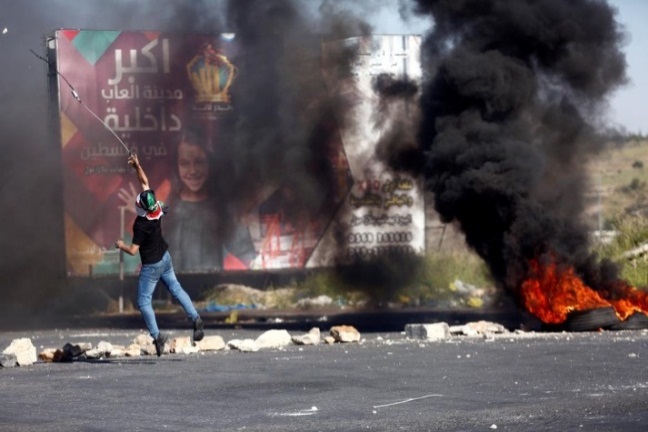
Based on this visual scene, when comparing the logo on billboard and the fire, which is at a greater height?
the logo on billboard

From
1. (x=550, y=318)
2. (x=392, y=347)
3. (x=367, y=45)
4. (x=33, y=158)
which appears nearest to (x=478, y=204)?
(x=550, y=318)

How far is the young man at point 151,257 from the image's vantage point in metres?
12.6

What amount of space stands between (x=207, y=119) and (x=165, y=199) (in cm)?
211

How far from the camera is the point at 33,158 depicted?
29484 mm

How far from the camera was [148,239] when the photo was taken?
41.9 feet

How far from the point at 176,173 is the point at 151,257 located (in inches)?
605

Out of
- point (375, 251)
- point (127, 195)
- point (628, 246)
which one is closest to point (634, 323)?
point (628, 246)

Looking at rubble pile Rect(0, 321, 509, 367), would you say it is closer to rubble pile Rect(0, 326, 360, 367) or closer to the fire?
rubble pile Rect(0, 326, 360, 367)

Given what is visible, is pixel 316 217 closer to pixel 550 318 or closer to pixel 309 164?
pixel 309 164

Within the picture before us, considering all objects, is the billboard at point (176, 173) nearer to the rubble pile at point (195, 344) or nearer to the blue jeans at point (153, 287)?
the rubble pile at point (195, 344)

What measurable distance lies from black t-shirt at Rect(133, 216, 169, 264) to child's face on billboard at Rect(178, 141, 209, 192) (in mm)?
15049

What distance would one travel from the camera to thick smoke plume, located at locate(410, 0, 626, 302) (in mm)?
16925

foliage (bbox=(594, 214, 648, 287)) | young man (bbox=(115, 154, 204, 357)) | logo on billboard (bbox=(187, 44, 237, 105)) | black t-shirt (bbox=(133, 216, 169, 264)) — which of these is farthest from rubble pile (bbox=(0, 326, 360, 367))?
logo on billboard (bbox=(187, 44, 237, 105))

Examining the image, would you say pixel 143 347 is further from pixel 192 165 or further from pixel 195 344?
pixel 192 165
